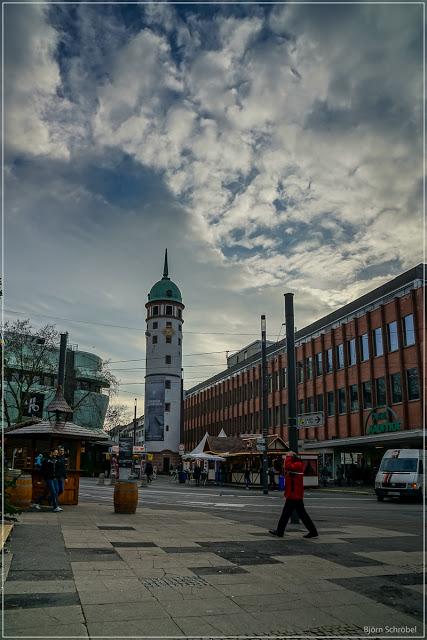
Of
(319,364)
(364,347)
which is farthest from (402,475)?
(319,364)

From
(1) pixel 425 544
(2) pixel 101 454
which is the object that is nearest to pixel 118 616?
(1) pixel 425 544

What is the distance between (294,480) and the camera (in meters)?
11.7

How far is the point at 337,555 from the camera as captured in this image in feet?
32.0

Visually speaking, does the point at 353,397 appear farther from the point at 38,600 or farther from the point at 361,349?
the point at 38,600

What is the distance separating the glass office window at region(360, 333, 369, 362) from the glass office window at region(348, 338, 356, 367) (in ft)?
3.18

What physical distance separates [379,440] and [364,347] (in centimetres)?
845

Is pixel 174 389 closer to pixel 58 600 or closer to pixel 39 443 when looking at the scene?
pixel 39 443

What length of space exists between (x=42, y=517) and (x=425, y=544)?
8842 millimetres

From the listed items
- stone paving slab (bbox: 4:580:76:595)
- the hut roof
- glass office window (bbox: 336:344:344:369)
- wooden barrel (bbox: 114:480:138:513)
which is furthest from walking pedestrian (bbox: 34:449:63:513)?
glass office window (bbox: 336:344:344:369)

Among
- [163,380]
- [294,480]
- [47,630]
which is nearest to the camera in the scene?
[47,630]

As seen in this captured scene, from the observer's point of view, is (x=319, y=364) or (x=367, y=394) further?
(x=319, y=364)

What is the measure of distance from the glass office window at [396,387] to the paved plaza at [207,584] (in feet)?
94.8

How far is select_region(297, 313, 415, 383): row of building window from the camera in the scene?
3909 centimetres

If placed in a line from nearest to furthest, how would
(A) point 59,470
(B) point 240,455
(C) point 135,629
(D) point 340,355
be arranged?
(C) point 135,629 → (A) point 59,470 → (B) point 240,455 → (D) point 340,355
